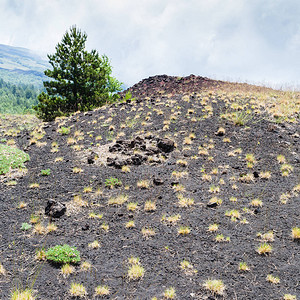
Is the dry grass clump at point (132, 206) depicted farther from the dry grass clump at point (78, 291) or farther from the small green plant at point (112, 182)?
the dry grass clump at point (78, 291)

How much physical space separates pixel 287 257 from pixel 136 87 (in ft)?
82.4

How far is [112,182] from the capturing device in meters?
9.16

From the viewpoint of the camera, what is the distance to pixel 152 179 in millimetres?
Answer: 9438

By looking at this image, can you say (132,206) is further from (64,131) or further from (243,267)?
(64,131)

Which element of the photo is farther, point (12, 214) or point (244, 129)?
point (244, 129)

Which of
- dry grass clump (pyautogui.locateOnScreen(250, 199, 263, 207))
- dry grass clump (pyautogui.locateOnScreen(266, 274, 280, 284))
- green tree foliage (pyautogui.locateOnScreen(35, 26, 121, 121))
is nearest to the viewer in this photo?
dry grass clump (pyautogui.locateOnScreen(266, 274, 280, 284))

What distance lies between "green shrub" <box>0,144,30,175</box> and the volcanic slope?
1.09 feet

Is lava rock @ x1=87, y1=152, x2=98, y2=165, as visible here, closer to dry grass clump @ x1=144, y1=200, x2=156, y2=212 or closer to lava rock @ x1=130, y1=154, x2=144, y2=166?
lava rock @ x1=130, y1=154, x2=144, y2=166

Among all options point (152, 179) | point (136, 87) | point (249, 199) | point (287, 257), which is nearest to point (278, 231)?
point (287, 257)

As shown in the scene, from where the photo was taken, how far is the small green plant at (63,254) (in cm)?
552

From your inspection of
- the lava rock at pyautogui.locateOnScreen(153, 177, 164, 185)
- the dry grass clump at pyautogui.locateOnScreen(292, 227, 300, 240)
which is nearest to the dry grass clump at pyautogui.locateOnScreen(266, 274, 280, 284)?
the dry grass clump at pyautogui.locateOnScreen(292, 227, 300, 240)

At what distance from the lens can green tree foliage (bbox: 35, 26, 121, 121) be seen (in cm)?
2058

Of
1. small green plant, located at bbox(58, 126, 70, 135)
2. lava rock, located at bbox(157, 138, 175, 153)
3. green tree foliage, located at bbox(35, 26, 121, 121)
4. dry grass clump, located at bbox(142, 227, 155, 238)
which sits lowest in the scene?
dry grass clump, located at bbox(142, 227, 155, 238)

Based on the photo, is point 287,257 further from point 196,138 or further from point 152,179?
point 196,138
